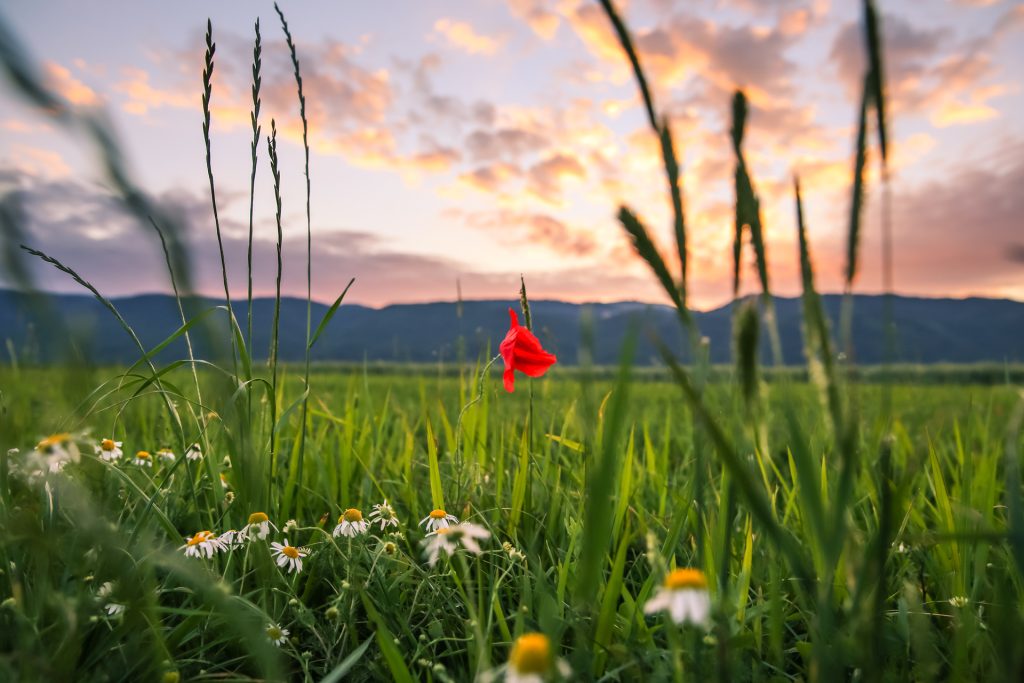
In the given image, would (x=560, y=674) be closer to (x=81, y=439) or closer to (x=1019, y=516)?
(x=1019, y=516)

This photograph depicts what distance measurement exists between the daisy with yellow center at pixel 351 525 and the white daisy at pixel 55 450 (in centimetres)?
57

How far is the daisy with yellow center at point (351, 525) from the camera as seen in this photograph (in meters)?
1.48

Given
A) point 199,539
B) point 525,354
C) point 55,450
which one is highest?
point 525,354

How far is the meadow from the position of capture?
2.07ft

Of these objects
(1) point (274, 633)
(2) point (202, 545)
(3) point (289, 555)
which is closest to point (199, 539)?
(2) point (202, 545)

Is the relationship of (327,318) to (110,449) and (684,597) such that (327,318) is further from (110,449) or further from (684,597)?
(684,597)

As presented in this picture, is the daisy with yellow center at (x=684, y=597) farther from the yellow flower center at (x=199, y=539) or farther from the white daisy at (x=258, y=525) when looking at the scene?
the yellow flower center at (x=199, y=539)

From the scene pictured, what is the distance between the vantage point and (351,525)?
4.98ft

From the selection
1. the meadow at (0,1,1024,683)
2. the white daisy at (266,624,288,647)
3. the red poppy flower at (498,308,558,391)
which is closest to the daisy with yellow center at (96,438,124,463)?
the meadow at (0,1,1024,683)

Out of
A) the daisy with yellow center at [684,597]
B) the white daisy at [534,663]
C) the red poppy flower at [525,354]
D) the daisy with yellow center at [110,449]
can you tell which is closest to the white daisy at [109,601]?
the daisy with yellow center at [110,449]

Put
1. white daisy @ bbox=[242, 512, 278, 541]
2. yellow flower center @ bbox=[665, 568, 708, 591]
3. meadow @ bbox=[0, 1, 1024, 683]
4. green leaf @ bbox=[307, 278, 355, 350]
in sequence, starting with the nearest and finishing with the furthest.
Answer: meadow @ bbox=[0, 1, 1024, 683]
yellow flower center @ bbox=[665, 568, 708, 591]
white daisy @ bbox=[242, 512, 278, 541]
green leaf @ bbox=[307, 278, 355, 350]

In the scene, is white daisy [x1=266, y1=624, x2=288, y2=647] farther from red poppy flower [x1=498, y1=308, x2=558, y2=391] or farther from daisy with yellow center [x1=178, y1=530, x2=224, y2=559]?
red poppy flower [x1=498, y1=308, x2=558, y2=391]

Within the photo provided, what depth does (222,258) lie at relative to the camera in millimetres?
1775

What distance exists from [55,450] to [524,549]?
3.72ft
